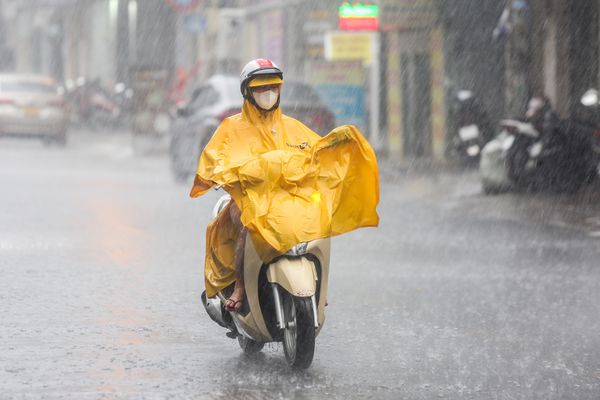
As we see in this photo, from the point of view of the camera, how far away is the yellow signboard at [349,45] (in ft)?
86.7

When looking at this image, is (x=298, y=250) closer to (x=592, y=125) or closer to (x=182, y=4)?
(x=592, y=125)

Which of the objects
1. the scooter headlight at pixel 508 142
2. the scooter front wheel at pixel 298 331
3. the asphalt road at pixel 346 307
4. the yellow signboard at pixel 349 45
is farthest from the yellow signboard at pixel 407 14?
the scooter front wheel at pixel 298 331

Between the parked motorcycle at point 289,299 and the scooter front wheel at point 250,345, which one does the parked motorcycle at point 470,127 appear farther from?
the parked motorcycle at point 289,299

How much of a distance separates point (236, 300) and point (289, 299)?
330 mm

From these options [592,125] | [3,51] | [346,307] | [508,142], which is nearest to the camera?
[346,307]

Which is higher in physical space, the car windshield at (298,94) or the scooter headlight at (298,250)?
the scooter headlight at (298,250)

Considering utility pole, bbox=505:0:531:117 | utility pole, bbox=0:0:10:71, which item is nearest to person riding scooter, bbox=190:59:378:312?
utility pole, bbox=505:0:531:117

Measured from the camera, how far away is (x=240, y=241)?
309 inches

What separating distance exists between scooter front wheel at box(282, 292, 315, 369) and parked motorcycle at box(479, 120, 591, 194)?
11739 mm

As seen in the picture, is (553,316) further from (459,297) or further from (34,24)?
(34,24)

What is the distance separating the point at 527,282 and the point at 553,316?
1631mm

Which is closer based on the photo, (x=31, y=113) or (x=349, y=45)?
→ (x=349, y=45)

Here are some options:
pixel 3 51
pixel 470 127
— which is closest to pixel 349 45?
pixel 470 127

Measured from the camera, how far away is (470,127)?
22.9 m
